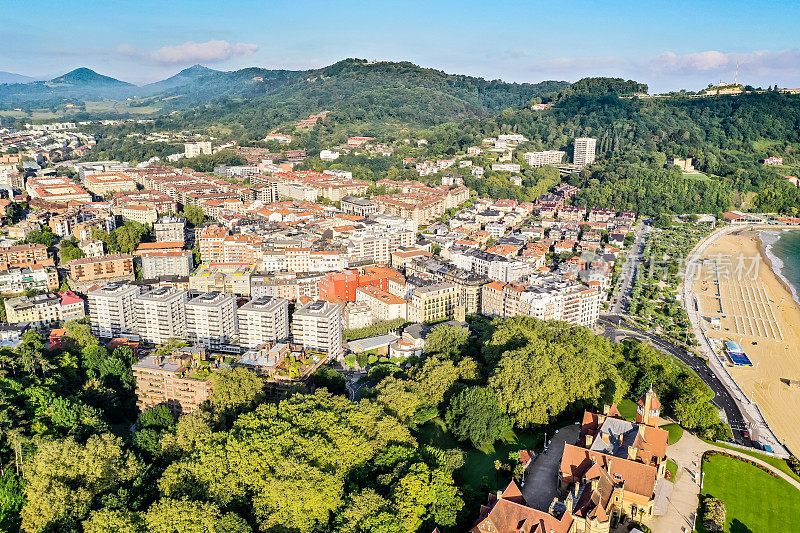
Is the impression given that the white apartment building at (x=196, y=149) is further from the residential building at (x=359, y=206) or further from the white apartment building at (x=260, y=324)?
the white apartment building at (x=260, y=324)

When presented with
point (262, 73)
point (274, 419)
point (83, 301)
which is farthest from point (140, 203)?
point (262, 73)

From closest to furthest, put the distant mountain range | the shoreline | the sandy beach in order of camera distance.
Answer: the sandy beach, the shoreline, the distant mountain range

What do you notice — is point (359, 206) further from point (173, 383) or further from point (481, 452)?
point (481, 452)

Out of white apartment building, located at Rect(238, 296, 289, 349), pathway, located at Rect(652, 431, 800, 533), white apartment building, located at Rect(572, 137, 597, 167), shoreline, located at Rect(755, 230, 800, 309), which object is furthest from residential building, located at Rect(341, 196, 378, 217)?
pathway, located at Rect(652, 431, 800, 533)

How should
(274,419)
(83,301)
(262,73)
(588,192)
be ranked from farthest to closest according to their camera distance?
(262,73) < (588,192) < (83,301) < (274,419)

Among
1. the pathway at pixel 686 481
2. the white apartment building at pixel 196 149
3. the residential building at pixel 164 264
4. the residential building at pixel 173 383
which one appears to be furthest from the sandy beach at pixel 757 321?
the white apartment building at pixel 196 149

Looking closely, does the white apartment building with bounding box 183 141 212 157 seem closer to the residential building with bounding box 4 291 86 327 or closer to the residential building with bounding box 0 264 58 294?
the residential building with bounding box 0 264 58 294

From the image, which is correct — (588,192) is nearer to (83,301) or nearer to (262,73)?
(83,301)
